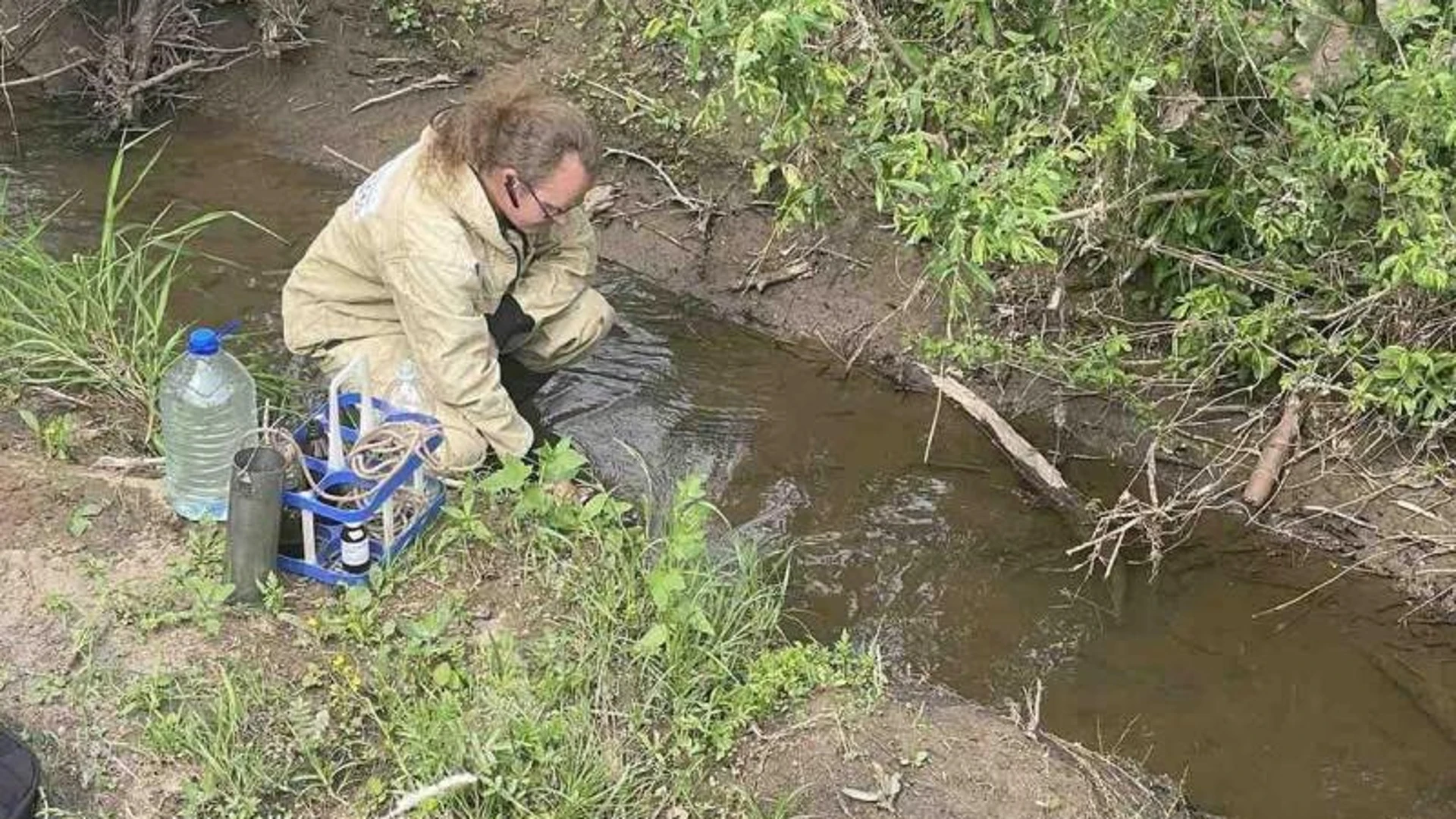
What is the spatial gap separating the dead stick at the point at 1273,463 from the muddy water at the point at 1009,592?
130 mm

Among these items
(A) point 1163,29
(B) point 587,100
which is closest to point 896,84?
(A) point 1163,29

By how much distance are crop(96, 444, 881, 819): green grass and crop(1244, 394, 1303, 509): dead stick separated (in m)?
1.68

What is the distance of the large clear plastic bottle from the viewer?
3.54 metres

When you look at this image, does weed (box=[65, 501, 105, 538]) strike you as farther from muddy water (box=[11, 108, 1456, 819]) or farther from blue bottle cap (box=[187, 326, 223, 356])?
muddy water (box=[11, 108, 1456, 819])

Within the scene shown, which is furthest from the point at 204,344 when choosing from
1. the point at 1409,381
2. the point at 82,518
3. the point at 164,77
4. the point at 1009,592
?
A: the point at 164,77

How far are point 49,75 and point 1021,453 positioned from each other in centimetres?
475

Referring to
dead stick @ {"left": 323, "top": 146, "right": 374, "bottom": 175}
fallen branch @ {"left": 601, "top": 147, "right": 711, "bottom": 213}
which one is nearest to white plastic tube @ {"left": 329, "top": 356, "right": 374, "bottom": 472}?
fallen branch @ {"left": 601, "top": 147, "right": 711, "bottom": 213}

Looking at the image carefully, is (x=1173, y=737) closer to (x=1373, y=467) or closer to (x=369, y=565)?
(x=1373, y=467)

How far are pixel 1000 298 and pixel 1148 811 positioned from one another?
2.21 metres

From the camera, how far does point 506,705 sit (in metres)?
3.27

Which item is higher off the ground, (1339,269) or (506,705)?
(1339,269)

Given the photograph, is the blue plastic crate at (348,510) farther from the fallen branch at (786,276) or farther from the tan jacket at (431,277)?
the fallen branch at (786,276)

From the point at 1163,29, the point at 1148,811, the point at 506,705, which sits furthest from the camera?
the point at 1163,29

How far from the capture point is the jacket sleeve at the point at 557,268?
4.45 m
